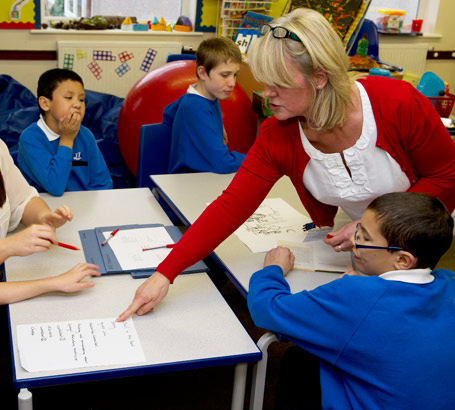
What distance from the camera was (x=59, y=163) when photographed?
86.4 inches

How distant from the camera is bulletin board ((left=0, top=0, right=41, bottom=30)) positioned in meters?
3.90

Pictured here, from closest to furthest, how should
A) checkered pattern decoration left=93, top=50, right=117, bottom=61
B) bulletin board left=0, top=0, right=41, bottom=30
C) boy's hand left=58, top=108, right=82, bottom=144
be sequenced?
1. boy's hand left=58, top=108, right=82, bottom=144
2. bulletin board left=0, top=0, right=41, bottom=30
3. checkered pattern decoration left=93, top=50, right=117, bottom=61

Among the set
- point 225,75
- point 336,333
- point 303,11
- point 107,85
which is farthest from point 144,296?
point 107,85

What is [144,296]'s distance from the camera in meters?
1.40

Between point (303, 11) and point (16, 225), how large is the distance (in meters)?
1.09

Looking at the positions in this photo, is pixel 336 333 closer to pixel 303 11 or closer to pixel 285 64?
pixel 285 64

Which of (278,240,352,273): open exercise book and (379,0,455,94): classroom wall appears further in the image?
(379,0,455,94): classroom wall

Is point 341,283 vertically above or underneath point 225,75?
underneath

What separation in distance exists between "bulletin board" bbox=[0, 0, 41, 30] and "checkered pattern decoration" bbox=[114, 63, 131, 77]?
0.63 metres

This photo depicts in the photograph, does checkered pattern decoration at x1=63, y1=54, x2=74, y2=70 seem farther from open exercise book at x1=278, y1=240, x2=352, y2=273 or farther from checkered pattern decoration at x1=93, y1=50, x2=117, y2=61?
open exercise book at x1=278, y1=240, x2=352, y2=273

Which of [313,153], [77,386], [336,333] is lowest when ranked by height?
[77,386]

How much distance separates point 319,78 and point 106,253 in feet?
2.52

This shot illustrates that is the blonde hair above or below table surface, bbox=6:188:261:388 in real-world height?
above

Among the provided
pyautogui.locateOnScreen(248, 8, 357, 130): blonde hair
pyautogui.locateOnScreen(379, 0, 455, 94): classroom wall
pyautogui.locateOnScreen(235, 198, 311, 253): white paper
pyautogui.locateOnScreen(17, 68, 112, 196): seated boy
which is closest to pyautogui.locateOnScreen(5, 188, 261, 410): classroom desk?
pyautogui.locateOnScreen(235, 198, 311, 253): white paper
